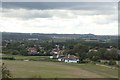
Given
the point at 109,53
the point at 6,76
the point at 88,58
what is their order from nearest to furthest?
the point at 6,76
the point at 109,53
the point at 88,58

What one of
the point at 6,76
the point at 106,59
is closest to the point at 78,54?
the point at 106,59

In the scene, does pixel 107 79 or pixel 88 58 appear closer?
pixel 107 79

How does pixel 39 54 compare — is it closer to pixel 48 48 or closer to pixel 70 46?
pixel 48 48

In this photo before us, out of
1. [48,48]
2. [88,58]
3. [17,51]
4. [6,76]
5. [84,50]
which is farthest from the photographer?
[48,48]

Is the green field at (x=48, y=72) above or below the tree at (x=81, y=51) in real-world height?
below

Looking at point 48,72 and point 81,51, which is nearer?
point 48,72

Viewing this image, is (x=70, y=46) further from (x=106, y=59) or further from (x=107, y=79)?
(x=107, y=79)

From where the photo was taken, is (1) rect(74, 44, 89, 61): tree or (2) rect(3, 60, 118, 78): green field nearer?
(2) rect(3, 60, 118, 78): green field

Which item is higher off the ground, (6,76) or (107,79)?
(6,76)

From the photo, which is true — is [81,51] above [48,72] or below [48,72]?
above

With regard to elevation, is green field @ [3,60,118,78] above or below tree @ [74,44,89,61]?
below

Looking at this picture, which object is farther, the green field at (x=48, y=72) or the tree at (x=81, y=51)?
the tree at (x=81, y=51)
